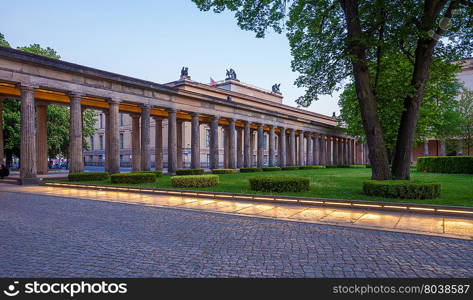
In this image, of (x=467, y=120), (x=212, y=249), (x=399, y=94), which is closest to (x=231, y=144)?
(x=399, y=94)

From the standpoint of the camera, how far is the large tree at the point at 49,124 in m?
35.9

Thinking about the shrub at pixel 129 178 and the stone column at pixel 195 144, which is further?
the stone column at pixel 195 144

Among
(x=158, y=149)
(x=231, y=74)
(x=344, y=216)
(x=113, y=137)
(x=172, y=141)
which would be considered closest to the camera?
(x=344, y=216)

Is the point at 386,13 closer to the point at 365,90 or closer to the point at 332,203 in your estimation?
the point at 365,90

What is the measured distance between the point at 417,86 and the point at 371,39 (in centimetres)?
394

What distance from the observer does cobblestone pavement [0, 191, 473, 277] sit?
18.1 feet

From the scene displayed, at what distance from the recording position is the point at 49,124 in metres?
39.1

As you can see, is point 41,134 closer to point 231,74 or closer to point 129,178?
point 129,178

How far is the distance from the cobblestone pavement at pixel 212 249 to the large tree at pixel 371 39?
34.2 feet

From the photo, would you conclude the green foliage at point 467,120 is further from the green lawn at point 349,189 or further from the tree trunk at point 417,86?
the tree trunk at point 417,86

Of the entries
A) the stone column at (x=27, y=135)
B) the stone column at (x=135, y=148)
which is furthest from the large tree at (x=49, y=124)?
the stone column at (x=27, y=135)

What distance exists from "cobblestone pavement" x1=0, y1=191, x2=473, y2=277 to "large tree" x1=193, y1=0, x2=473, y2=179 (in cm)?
1042

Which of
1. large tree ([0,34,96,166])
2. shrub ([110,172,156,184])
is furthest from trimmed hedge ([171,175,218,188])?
large tree ([0,34,96,166])

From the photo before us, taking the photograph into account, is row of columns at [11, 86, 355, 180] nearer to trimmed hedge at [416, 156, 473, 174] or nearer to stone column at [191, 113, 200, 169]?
stone column at [191, 113, 200, 169]
